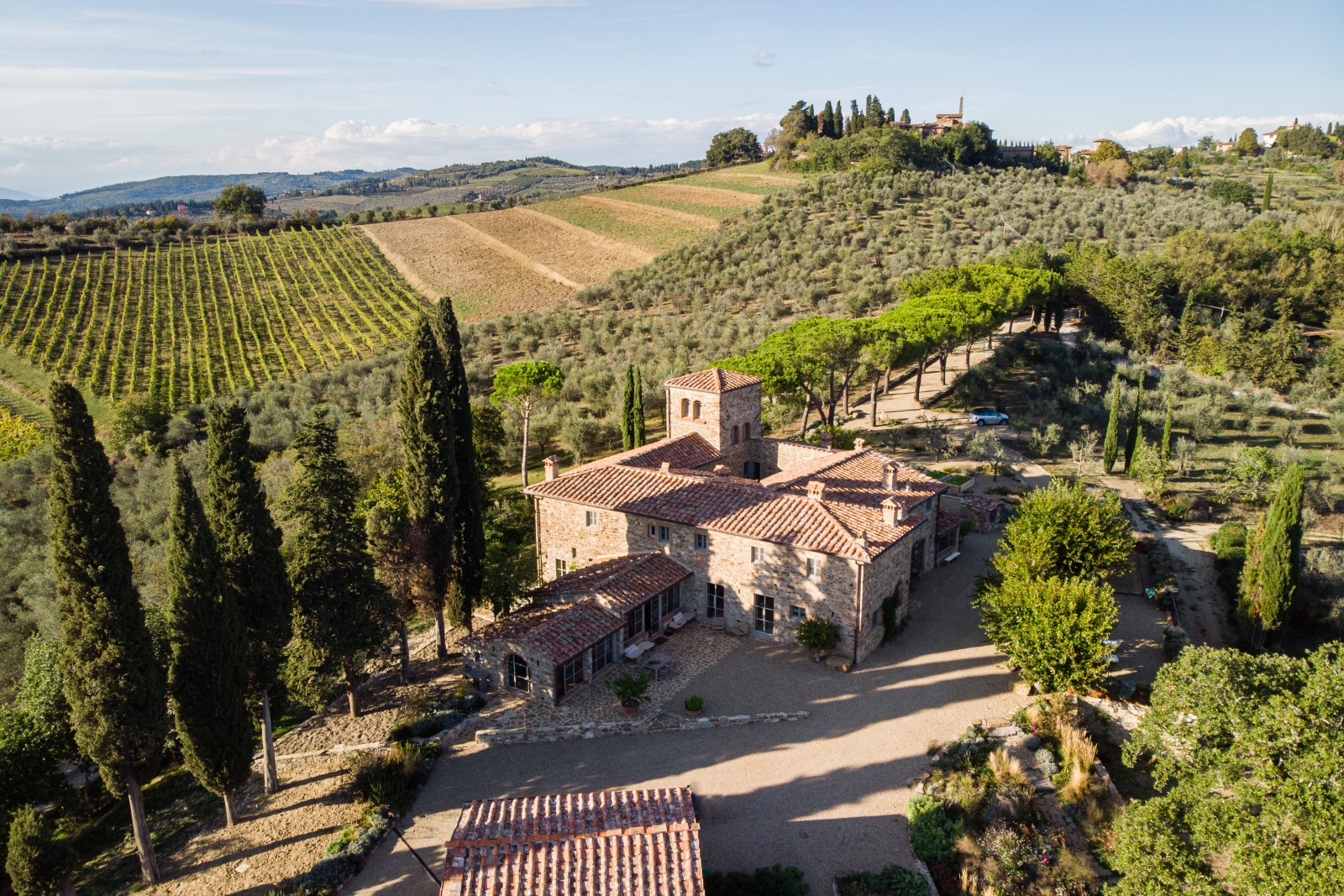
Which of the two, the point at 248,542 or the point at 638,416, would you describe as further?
the point at 638,416

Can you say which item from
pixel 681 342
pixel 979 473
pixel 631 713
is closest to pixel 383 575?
pixel 631 713

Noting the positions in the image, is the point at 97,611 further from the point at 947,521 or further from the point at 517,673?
the point at 947,521

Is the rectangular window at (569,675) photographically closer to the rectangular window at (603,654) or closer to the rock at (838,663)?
the rectangular window at (603,654)

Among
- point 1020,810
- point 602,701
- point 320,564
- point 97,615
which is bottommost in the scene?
point 1020,810

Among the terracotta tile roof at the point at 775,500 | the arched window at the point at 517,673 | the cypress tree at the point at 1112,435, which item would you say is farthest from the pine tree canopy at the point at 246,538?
the cypress tree at the point at 1112,435

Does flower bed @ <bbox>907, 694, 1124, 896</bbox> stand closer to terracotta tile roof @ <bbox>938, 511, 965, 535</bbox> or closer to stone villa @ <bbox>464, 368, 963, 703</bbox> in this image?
stone villa @ <bbox>464, 368, 963, 703</bbox>

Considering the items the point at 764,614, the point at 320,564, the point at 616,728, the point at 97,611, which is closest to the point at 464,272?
the point at 764,614
